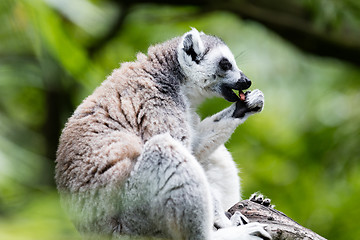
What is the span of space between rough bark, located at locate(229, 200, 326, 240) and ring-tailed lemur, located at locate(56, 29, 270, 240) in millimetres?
136

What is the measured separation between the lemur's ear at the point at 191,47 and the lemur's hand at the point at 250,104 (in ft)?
2.24

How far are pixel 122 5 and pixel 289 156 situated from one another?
4729 mm

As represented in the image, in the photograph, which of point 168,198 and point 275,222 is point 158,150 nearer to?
point 168,198

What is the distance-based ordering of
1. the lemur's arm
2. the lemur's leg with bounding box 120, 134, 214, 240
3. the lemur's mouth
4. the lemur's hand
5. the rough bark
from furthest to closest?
the lemur's mouth, the lemur's hand, the lemur's arm, the rough bark, the lemur's leg with bounding box 120, 134, 214, 240

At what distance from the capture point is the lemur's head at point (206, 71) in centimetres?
533

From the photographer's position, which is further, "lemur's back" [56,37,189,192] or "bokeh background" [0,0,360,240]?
"bokeh background" [0,0,360,240]

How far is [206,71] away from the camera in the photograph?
543 centimetres

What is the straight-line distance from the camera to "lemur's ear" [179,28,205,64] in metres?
5.33

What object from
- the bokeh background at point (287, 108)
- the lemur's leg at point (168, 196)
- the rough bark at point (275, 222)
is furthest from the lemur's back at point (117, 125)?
the bokeh background at point (287, 108)

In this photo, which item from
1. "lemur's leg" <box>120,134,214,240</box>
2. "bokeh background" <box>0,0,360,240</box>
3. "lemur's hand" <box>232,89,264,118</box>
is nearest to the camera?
"lemur's leg" <box>120,134,214,240</box>

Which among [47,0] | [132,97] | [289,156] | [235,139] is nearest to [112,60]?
[235,139]

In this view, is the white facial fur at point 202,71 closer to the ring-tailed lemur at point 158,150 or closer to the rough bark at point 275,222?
the ring-tailed lemur at point 158,150

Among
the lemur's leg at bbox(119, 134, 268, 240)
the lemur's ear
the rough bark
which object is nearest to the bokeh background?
the lemur's ear

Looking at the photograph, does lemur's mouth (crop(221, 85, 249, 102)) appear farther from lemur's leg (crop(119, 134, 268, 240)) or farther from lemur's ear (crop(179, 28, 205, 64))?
lemur's leg (crop(119, 134, 268, 240))
